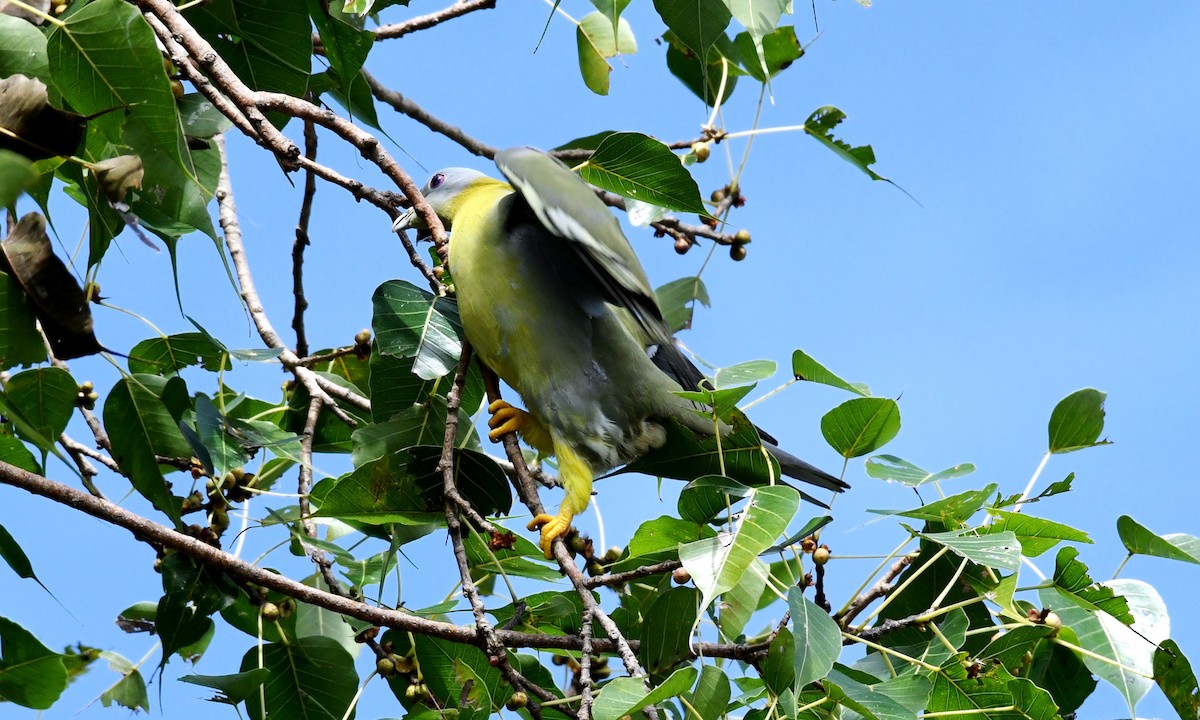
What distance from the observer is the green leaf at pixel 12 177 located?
45.1 inches

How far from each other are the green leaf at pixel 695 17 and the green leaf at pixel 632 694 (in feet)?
3.40

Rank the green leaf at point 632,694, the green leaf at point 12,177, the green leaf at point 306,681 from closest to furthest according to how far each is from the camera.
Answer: the green leaf at point 12,177 → the green leaf at point 632,694 → the green leaf at point 306,681

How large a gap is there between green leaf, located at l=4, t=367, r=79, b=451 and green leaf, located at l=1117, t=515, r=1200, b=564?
193 cm

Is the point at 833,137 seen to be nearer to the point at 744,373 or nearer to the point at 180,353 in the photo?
the point at 744,373

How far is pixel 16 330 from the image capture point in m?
1.53

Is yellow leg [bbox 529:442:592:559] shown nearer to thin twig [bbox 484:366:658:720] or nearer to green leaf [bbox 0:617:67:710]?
thin twig [bbox 484:366:658:720]

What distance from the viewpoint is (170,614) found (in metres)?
2.11

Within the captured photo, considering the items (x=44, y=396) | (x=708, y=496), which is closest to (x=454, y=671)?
(x=708, y=496)

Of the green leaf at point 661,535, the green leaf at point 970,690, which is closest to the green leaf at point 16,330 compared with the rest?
the green leaf at point 661,535

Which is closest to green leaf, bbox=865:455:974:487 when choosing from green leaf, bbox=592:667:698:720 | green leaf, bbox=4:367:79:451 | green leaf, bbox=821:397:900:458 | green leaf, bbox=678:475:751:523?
green leaf, bbox=821:397:900:458

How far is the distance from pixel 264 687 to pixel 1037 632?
1.52m

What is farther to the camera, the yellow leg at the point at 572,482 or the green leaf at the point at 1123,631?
the yellow leg at the point at 572,482

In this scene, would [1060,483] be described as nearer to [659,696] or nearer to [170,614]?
[659,696]

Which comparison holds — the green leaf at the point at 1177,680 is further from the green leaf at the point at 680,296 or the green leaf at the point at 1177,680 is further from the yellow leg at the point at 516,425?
the green leaf at the point at 680,296
